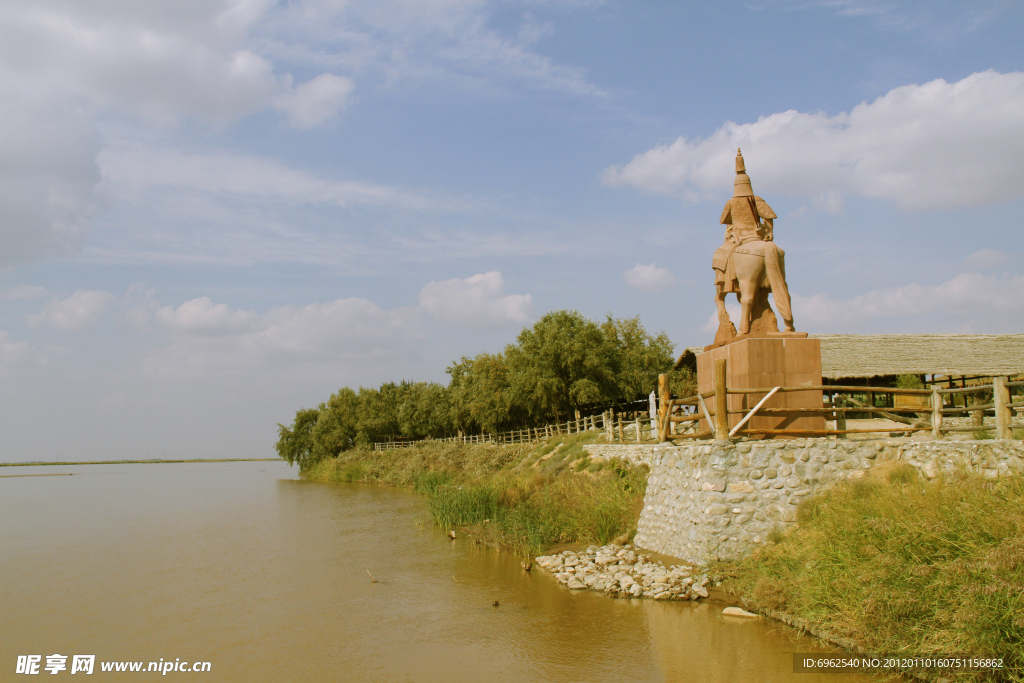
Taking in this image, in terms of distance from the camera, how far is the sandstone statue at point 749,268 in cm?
1354

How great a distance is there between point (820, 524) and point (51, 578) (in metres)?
16.9

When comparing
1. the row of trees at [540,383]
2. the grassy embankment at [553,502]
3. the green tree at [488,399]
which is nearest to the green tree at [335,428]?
the row of trees at [540,383]

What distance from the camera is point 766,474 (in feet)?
36.2

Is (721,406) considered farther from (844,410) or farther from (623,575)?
(623,575)

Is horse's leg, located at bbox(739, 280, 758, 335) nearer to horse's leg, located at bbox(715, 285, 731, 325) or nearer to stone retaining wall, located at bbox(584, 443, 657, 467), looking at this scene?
horse's leg, located at bbox(715, 285, 731, 325)

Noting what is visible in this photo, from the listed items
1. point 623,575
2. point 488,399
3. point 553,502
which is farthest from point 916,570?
point 488,399

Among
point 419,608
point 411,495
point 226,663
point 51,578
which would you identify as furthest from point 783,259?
point 411,495

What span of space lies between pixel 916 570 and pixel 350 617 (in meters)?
8.89

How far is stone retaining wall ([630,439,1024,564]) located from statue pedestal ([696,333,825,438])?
130 centimetres

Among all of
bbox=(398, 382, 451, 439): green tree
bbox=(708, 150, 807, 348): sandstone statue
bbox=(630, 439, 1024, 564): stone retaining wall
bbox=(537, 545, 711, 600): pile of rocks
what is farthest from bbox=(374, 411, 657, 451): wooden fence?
bbox=(630, 439, 1024, 564): stone retaining wall

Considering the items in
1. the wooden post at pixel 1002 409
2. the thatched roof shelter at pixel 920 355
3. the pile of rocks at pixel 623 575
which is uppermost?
the thatched roof shelter at pixel 920 355

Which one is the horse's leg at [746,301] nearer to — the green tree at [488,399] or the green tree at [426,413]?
the green tree at [488,399]

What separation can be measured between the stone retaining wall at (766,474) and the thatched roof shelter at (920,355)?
17.5 meters

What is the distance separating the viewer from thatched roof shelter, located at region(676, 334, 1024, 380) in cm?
2802
